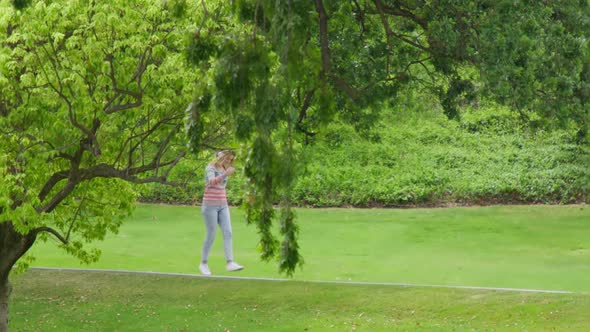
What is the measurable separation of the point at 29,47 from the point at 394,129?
66.0 feet

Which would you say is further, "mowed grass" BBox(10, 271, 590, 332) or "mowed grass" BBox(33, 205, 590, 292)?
"mowed grass" BBox(33, 205, 590, 292)

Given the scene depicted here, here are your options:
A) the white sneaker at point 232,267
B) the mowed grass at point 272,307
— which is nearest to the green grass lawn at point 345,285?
the mowed grass at point 272,307

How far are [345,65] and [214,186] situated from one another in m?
3.56

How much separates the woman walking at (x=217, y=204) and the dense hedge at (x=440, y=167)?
803cm

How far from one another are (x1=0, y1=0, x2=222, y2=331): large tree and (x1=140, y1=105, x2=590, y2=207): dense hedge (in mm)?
10802

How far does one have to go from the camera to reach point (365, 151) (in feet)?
95.5

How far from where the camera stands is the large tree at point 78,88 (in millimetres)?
11547

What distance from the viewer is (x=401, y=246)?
19.3 metres

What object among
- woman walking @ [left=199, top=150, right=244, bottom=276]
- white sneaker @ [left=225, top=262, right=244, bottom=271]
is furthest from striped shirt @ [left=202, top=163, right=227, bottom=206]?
white sneaker @ [left=225, top=262, right=244, bottom=271]

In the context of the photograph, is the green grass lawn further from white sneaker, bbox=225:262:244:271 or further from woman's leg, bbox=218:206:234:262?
woman's leg, bbox=218:206:234:262

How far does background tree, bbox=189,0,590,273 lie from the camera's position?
7.33 metres

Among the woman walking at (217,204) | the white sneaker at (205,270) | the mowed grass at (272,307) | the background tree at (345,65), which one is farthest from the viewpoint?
the white sneaker at (205,270)

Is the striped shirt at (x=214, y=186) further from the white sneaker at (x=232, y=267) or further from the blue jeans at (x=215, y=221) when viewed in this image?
the white sneaker at (x=232, y=267)

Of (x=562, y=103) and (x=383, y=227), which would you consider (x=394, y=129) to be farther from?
(x=562, y=103)
